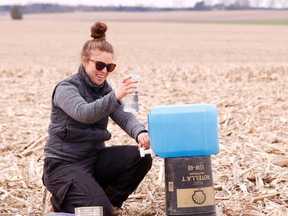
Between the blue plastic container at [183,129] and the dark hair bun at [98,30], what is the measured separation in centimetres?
85

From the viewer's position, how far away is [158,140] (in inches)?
148

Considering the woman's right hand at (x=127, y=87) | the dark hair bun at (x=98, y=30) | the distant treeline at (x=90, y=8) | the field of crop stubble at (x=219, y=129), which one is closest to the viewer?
the woman's right hand at (x=127, y=87)

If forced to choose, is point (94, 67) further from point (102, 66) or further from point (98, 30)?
point (98, 30)

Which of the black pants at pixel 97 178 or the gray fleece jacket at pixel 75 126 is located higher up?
the gray fleece jacket at pixel 75 126

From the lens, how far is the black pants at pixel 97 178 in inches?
164

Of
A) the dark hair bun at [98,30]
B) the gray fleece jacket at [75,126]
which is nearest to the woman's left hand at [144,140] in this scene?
the gray fleece jacket at [75,126]

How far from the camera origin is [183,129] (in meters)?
3.72

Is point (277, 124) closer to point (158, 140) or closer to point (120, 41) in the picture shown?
point (158, 140)

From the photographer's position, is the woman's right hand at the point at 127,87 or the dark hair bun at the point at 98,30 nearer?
the woman's right hand at the point at 127,87

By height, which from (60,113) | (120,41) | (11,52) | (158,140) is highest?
(120,41)

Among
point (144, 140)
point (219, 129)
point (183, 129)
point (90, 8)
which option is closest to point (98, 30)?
point (144, 140)

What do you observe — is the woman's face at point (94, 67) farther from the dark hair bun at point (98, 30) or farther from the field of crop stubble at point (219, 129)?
the field of crop stubble at point (219, 129)

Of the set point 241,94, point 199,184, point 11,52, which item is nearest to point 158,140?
point 199,184

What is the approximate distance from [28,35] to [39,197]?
32299mm
